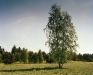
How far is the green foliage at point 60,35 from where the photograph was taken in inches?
1688

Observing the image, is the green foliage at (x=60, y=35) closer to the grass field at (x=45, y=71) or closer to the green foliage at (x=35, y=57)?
the grass field at (x=45, y=71)

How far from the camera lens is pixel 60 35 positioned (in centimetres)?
4397

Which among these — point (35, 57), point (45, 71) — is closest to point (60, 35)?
point (45, 71)

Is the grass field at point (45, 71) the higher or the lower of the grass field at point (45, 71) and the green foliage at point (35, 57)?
the lower

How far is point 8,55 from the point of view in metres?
87.9

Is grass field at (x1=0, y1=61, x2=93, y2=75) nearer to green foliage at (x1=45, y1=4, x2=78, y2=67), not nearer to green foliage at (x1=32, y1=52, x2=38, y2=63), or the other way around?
green foliage at (x1=45, y1=4, x2=78, y2=67)

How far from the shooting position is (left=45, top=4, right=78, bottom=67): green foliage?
4288cm

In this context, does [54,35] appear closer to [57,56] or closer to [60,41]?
[60,41]

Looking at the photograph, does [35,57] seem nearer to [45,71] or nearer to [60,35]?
[60,35]

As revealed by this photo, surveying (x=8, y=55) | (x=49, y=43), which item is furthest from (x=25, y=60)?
(x=49, y=43)

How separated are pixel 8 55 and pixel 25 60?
12748 mm

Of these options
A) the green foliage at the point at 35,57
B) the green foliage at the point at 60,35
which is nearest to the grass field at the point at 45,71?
the green foliage at the point at 60,35

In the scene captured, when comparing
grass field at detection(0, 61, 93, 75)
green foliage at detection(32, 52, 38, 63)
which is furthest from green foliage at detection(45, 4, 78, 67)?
green foliage at detection(32, 52, 38, 63)

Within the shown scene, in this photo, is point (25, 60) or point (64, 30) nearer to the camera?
point (64, 30)
